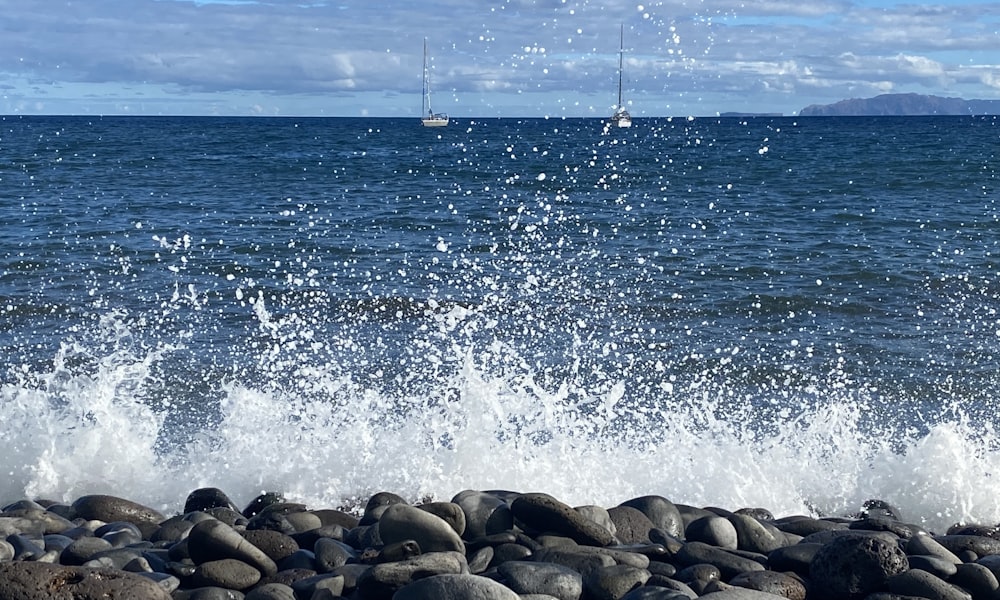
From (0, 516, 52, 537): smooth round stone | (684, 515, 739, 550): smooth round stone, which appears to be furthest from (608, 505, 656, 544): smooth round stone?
(0, 516, 52, 537): smooth round stone

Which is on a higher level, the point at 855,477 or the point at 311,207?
the point at 311,207

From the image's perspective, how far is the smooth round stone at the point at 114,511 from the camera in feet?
Answer: 18.8

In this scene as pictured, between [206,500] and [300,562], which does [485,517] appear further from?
[206,500]

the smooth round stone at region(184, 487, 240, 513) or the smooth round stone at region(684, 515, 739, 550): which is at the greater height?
the smooth round stone at region(684, 515, 739, 550)

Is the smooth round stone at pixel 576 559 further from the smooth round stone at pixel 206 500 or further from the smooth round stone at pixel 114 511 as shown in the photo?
the smooth round stone at pixel 114 511

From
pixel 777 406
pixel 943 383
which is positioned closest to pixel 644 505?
pixel 777 406

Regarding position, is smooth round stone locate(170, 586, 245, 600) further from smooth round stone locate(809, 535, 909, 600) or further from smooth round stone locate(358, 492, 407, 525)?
smooth round stone locate(809, 535, 909, 600)

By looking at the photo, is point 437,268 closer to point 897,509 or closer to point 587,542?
point 897,509

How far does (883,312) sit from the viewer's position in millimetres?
11086

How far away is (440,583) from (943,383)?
6.14 meters

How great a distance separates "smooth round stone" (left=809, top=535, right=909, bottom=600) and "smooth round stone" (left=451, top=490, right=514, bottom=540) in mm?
1366

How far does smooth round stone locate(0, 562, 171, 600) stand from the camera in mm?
3664

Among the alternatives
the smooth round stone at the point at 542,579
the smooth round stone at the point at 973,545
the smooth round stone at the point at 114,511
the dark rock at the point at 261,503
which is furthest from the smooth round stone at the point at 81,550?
the smooth round stone at the point at 973,545

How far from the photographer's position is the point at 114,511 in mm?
5762
